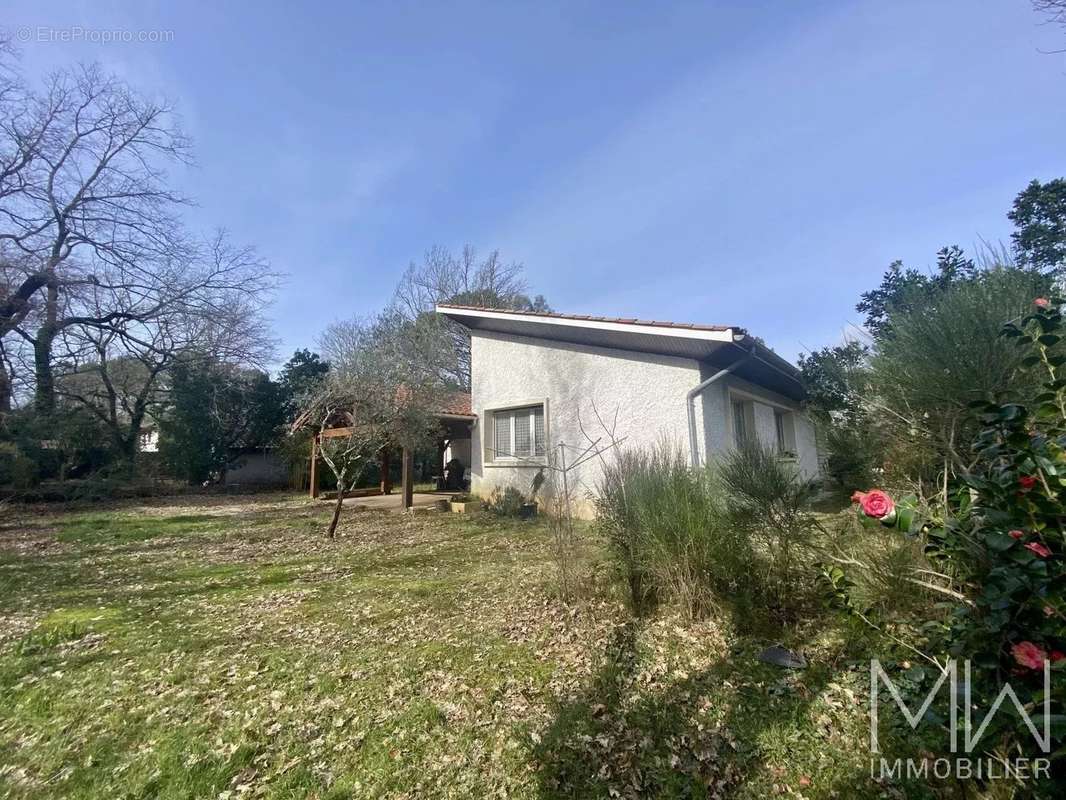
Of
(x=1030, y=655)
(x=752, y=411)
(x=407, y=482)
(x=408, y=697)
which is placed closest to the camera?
(x=1030, y=655)

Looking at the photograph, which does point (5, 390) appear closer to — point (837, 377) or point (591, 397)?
point (591, 397)

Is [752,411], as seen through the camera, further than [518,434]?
No

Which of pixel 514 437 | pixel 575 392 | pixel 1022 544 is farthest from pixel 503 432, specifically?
pixel 1022 544

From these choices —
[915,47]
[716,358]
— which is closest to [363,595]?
[716,358]

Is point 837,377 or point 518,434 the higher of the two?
point 837,377

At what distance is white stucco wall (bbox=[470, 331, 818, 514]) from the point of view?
9.08 m

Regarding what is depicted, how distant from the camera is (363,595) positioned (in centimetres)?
589

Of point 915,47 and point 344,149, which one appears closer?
point 915,47

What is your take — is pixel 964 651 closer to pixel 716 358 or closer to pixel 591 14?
pixel 716 358

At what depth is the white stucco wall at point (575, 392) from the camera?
30.2ft

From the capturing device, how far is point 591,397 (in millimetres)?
10359

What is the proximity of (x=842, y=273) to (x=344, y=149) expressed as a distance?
10.8 m

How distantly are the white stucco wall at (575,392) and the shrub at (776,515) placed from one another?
401 centimetres

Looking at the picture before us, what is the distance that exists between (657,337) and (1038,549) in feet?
22.7
